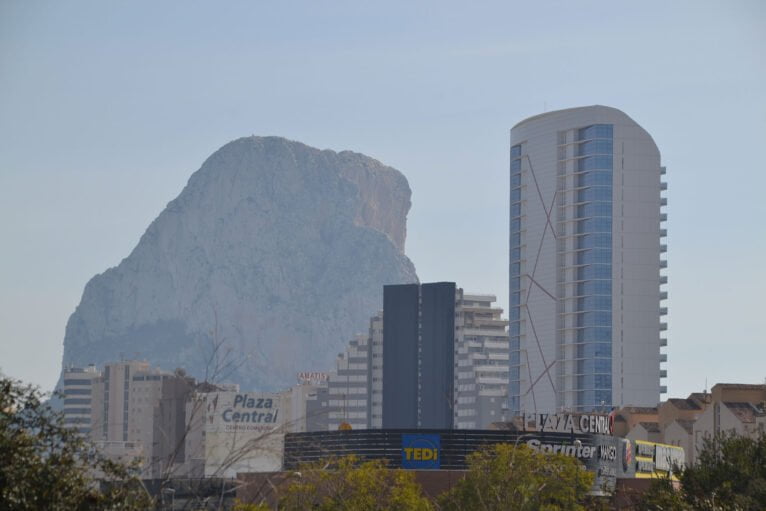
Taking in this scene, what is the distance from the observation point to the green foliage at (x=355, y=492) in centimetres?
8100

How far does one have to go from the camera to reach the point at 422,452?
11481cm

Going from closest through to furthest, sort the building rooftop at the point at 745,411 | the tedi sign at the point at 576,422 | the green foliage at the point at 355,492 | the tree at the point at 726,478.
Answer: the tree at the point at 726,478
the green foliage at the point at 355,492
the tedi sign at the point at 576,422
the building rooftop at the point at 745,411

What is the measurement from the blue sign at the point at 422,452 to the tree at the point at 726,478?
2693 cm

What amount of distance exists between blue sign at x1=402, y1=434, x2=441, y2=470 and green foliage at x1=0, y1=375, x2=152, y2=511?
79.3 meters

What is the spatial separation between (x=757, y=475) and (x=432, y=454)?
3614cm

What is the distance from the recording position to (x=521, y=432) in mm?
110312

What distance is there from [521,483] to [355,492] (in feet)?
30.1

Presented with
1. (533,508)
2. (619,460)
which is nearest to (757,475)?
(533,508)

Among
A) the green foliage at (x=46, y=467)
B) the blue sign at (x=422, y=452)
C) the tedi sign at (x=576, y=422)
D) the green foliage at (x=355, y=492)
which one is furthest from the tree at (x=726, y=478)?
the green foliage at (x=46, y=467)

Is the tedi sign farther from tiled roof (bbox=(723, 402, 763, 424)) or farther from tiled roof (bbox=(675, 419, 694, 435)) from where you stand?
tiled roof (bbox=(675, 419, 694, 435))

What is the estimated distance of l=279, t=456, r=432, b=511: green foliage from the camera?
8100 cm

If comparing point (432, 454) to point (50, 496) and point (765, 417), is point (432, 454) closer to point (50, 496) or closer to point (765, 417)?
point (765, 417)

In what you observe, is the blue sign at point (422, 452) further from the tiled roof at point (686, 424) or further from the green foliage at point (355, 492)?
the tiled roof at point (686, 424)

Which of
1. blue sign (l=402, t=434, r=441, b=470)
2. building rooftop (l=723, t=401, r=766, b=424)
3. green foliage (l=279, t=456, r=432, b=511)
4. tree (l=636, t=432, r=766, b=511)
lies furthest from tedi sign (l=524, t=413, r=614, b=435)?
green foliage (l=279, t=456, r=432, b=511)
